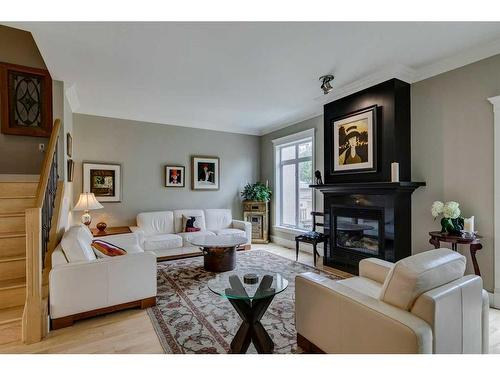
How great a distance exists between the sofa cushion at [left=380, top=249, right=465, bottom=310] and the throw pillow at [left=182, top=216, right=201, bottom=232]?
4048 millimetres

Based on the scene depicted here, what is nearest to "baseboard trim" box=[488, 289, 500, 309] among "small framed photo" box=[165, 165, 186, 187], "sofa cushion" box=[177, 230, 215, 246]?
"sofa cushion" box=[177, 230, 215, 246]

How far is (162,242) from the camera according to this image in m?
4.49

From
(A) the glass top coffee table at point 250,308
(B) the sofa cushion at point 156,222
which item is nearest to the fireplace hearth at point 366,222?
(A) the glass top coffee table at point 250,308

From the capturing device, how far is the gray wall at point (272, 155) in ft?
16.4

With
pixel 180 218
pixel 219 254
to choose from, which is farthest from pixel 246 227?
pixel 219 254

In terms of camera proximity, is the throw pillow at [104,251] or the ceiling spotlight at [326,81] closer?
the throw pillow at [104,251]

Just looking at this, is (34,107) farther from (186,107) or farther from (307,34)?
(307,34)

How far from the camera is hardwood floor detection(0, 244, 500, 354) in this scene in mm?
2027

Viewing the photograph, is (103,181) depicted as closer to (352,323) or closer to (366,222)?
(366,222)

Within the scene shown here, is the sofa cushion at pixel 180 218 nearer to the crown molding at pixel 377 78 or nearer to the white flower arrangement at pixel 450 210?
the crown molding at pixel 377 78

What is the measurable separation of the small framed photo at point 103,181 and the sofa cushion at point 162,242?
1207 mm

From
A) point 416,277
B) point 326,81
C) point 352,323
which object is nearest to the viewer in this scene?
point 416,277

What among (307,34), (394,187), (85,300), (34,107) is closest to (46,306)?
(85,300)

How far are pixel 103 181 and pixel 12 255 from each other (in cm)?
241
